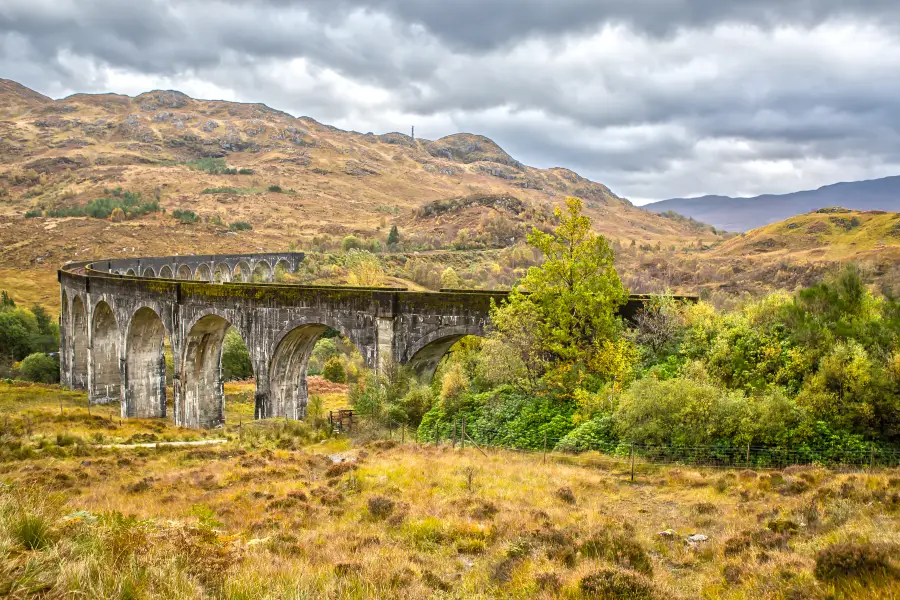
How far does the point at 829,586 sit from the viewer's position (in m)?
5.42

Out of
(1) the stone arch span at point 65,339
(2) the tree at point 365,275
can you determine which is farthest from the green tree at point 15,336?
(2) the tree at point 365,275

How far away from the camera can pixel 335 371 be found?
46.5m

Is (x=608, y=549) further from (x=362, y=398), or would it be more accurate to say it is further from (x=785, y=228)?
(x=785, y=228)

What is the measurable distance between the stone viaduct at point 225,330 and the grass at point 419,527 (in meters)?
5.20

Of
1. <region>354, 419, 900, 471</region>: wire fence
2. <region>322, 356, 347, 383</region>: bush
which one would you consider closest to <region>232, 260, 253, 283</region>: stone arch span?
<region>322, 356, 347, 383</region>: bush

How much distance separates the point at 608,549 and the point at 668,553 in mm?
1167

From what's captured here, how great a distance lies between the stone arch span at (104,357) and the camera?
32219 mm

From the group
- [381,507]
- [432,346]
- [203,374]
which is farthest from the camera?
[203,374]

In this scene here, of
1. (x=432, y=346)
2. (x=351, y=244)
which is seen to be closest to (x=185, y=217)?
(x=351, y=244)

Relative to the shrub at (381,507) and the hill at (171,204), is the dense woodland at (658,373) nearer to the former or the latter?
the shrub at (381,507)

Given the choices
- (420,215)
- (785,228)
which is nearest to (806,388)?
(785,228)

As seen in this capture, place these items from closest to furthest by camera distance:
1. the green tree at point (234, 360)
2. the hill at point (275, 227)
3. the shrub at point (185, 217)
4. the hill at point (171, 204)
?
the green tree at point (234, 360), the hill at point (275, 227), the hill at point (171, 204), the shrub at point (185, 217)

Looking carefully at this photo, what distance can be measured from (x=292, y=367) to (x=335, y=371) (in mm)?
22412

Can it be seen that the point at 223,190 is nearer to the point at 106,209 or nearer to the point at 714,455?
the point at 106,209
